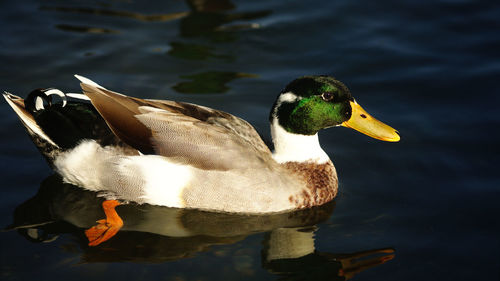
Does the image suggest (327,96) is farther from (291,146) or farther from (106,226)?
(106,226)

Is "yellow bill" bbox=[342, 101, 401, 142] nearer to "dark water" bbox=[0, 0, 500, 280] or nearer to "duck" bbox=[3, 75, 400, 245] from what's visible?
"duck" bbox=[3, 75, 400, 245]

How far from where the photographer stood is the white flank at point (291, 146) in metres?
5.62

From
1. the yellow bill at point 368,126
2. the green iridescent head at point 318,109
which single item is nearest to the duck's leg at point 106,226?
the green iridescent head at point 318,109

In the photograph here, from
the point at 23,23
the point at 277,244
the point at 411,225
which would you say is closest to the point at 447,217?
the point at 411,225

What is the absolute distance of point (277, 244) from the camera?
519 cm

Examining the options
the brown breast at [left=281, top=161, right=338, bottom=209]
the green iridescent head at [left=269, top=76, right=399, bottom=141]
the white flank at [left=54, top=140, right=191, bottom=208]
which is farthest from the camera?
the brown breast at [left=281, top=161, right=338, bottom=209]

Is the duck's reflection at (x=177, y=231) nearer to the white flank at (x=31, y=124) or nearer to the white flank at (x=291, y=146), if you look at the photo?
→ the white flank at (x=291, y=146)

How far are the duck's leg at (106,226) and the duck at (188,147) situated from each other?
10mm

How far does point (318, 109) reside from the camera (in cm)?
551

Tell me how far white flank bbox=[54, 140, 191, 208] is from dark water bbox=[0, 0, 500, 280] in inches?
8.0

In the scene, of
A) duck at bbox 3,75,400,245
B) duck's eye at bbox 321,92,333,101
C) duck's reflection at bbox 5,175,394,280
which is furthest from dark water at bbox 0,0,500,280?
duck's eye at bbox 321,92,333,101

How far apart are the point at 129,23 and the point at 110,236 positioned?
398 centimetres

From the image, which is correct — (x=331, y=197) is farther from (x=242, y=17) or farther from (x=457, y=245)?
(x=242, y=17)

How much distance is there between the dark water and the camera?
4.98 meters
